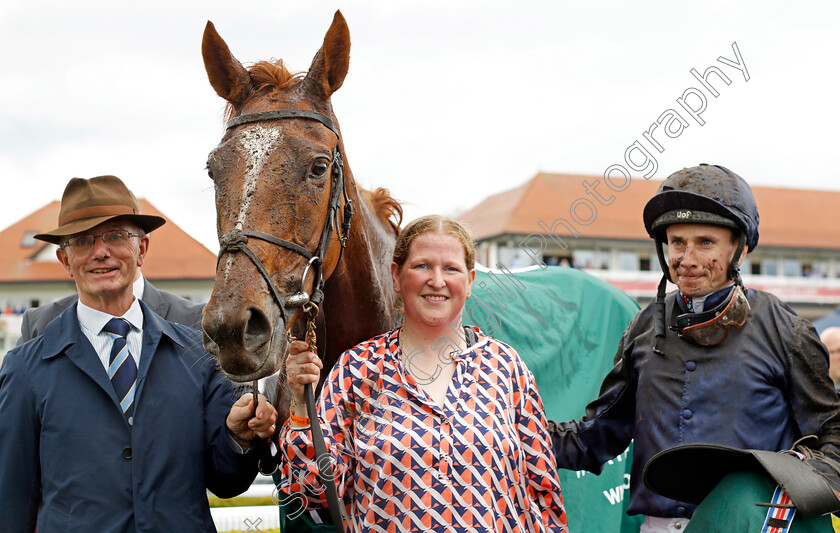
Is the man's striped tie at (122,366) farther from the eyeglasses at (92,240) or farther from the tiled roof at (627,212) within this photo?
the tiled roof at (627,212)

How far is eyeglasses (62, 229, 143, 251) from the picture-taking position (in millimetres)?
2869

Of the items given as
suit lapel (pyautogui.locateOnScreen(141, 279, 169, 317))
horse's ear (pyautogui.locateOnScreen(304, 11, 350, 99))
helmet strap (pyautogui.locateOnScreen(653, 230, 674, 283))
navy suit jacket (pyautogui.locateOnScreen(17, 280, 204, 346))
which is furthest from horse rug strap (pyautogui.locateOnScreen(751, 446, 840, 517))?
suit lapel (pyautogui.locateOnScreen(141, 279, 169, 317))

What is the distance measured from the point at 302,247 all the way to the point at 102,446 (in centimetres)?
107

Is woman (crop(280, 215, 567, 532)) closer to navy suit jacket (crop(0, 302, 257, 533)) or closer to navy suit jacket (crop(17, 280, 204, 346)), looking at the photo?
navy suit jacket (crop(0, 302, 257, 533))

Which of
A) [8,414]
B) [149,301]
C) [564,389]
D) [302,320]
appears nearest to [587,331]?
[564,389]

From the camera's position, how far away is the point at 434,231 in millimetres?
2529

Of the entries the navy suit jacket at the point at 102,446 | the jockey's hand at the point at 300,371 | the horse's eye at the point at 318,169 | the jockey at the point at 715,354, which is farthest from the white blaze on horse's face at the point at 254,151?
the jockey at the point at 715,354

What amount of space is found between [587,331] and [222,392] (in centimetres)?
228

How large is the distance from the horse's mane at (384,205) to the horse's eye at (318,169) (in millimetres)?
863

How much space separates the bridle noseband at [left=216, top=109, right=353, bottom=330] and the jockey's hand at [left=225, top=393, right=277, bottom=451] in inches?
15.6

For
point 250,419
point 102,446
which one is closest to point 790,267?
point 250,419

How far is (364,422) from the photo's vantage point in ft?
7.71

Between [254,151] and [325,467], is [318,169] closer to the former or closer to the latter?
[254,151]

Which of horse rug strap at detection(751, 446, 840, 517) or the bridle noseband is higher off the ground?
the bridle noseband
